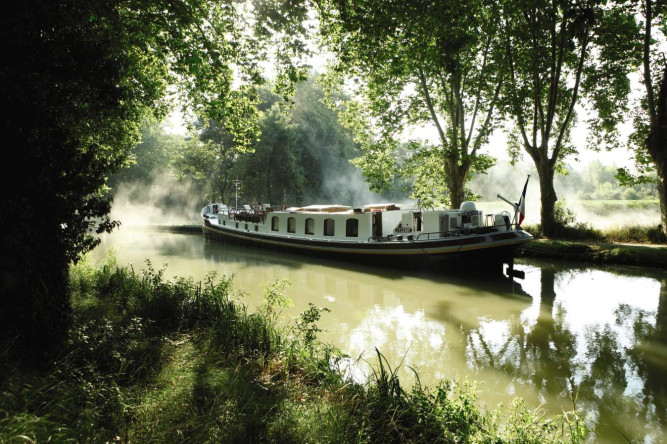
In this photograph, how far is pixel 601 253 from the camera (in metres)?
14.3

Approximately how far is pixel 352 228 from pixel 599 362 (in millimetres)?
11549

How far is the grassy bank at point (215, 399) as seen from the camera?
2.65m

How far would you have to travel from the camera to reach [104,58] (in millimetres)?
4547

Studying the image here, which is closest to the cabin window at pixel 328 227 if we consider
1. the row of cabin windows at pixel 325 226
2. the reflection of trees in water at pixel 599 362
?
the row of cabin windows at pixel 325 226

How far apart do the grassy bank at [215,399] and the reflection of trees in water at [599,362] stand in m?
1.48

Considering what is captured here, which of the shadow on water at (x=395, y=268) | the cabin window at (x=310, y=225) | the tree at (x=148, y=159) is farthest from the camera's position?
the tree at (x=148, y=159)

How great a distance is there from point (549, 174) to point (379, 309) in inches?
527

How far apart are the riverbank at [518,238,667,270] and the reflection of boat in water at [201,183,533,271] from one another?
2.45m

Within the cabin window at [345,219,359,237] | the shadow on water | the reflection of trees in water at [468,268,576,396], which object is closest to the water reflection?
the reflection of trees in water at [468,268,576,396]

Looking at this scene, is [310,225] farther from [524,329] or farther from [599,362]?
[599,362]

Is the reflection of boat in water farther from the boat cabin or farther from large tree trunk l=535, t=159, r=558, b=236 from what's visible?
large tree trunk l=535, t=159, r=558, b=236

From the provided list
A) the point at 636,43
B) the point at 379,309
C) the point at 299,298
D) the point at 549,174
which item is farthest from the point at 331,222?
the point at 636,43

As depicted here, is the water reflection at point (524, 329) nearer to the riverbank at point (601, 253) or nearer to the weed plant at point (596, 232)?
the riverbank at point (601, 253)

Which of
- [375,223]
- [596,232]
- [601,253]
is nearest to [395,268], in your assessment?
[375,223]
